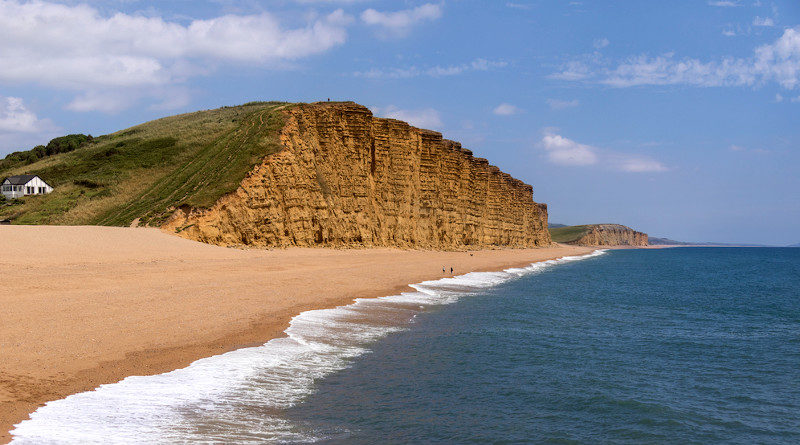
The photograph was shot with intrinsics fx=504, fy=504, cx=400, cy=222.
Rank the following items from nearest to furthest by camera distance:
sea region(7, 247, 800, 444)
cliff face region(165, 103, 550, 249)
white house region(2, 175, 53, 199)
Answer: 1. sea region(7, 247, 800, 444)
2. cliff face region(165, 103, 550, 249)
3. white house region(2, 175, 53, 199)

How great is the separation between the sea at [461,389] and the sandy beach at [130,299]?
837 millimetres

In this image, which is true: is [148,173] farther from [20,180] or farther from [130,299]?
[130,299]

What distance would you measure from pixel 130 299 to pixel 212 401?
27.9 ft

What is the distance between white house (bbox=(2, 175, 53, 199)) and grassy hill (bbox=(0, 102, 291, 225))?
1.32 meters

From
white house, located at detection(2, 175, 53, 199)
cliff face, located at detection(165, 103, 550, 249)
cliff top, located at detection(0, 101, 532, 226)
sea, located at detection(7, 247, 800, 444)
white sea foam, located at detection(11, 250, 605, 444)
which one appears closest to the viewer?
white sea foam, located at detection(11, 250, 605, 444)

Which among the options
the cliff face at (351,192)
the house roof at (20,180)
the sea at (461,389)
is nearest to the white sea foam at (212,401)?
the sea at (461,389)

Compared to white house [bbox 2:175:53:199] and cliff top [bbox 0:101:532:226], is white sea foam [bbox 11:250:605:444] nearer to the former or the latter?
cliff top [bbox 0:101:532:226]

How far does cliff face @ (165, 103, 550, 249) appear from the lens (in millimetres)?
39188

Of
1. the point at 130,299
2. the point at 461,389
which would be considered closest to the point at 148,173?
the point at 130,299

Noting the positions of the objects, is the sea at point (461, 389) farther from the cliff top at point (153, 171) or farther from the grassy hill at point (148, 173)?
the grassy hill at point (148, 173)

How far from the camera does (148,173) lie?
52250mm

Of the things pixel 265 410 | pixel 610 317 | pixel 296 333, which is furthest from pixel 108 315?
pixel 610 317

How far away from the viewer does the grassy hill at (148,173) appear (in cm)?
4069

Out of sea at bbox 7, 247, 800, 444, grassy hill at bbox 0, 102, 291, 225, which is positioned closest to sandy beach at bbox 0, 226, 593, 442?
sea at bbox 7, 247, 800, 444
